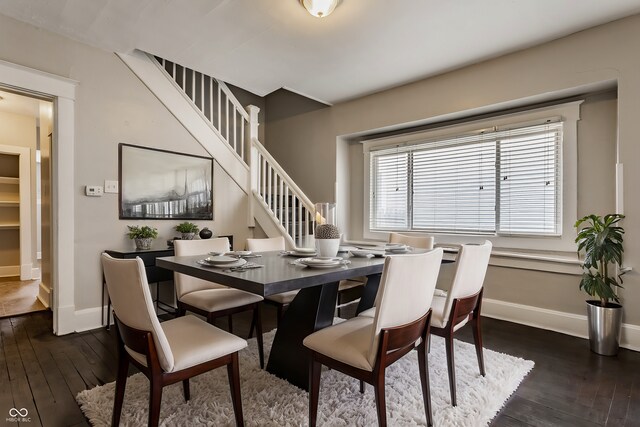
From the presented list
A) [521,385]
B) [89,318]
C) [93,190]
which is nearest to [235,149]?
[93,190]

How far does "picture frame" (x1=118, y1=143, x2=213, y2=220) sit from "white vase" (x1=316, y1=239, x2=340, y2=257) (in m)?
2.26

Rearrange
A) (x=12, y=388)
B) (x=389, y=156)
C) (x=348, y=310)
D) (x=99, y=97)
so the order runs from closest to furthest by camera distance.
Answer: (x=12, y=388) < (x=99, y=97) < (x=348, y=310) < (x=389, y=156)

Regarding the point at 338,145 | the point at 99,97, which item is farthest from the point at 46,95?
the point at 338,145

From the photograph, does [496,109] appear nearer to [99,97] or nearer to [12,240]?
[99,97]

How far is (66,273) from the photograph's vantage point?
299 cm

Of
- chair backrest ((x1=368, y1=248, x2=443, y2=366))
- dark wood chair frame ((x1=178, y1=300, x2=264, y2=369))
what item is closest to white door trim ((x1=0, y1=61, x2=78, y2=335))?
dark wood chair frame ((x1=178, y1=300, x2=264, y2=369))

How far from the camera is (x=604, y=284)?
2.56m

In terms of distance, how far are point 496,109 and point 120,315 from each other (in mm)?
3667

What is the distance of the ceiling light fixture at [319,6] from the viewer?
2.38 metres

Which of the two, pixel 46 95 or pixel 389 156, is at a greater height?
pixel 46 95

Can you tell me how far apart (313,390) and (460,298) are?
0.96m

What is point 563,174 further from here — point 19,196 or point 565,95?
point 19,196

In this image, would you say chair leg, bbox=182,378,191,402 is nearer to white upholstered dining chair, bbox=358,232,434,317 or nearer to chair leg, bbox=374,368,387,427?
chair leg, bbox=374,368,387,427

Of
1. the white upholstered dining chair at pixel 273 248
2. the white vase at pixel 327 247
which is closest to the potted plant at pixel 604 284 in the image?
the white vase at pixel 327 247
